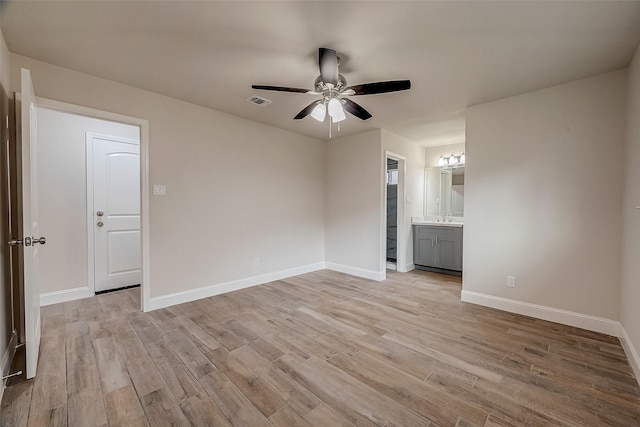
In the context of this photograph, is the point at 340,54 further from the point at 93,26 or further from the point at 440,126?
the point at 440,126

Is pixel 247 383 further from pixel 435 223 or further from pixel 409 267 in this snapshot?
pixel 435 223

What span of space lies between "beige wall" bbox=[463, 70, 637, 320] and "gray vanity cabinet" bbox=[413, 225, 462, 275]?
129 centimetres

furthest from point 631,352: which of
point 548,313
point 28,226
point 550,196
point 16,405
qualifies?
point 28,226

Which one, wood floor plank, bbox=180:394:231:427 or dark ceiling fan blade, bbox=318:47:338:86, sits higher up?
dark ceiling fan blade, bbox=318:47:338:86

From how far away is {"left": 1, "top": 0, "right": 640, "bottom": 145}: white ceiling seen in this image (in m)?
1.70

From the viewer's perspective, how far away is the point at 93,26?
6.18 feet

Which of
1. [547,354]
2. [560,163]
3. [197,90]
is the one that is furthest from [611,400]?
[197,90]

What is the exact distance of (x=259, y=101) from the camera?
10.3 ft

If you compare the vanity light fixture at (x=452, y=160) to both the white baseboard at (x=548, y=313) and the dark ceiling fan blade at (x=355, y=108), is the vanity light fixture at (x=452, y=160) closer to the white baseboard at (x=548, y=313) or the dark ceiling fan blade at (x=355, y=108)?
the white baseboard at (x=548, y=313)

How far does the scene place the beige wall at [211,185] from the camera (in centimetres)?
279

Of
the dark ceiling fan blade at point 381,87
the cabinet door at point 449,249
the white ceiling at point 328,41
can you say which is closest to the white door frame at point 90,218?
the white ceiling at point 328,41

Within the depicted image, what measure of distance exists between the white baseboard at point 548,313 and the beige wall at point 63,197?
16.2 ft

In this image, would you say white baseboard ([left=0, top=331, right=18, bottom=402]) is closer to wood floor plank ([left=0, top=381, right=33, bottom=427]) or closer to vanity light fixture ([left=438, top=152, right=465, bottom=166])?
wood floor plank ([left=0, top=381, right=33, bottom=427])

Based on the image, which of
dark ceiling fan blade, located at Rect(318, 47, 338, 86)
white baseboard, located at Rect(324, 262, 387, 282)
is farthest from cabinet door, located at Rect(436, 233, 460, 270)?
dark ceiling fan blade, located at Rect(318, 47, 338, 86)
